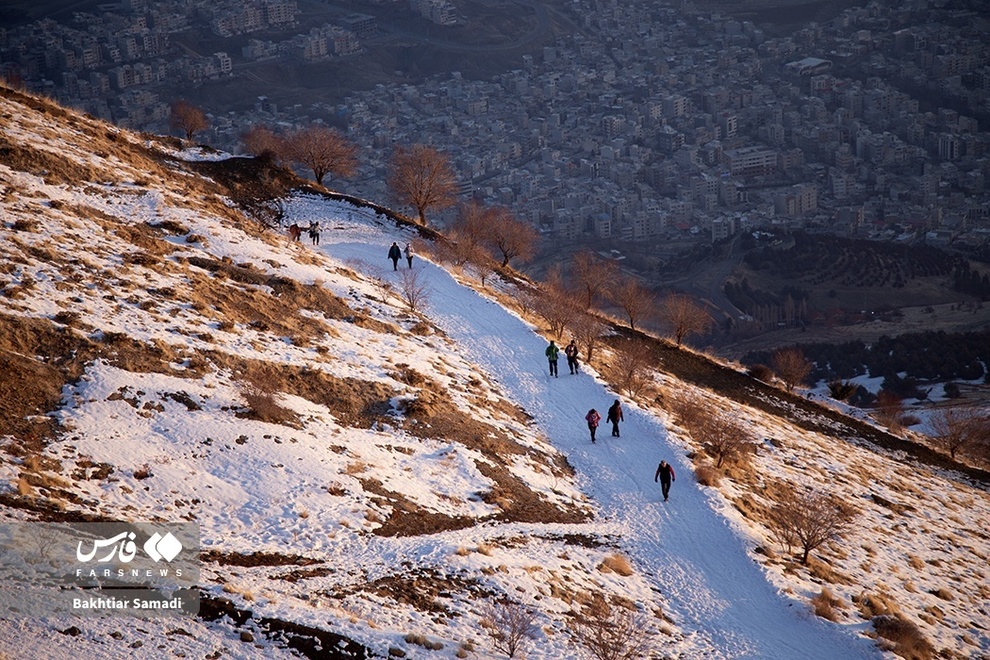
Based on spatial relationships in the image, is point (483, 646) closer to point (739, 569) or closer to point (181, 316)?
point (739, 569)

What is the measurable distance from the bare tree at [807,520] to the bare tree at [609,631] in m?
6.07

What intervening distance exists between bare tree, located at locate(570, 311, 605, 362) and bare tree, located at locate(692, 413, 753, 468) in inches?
216

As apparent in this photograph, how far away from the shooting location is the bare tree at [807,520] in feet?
76.7

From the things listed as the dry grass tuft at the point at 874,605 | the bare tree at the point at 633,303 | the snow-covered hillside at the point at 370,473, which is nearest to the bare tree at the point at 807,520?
the snow-covered hillside at the point at 370,473

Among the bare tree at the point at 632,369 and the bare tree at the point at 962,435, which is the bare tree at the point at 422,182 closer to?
the bare tree at the point at 632,369

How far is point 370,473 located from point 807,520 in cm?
1041

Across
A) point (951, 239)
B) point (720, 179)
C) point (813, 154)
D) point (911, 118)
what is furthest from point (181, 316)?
point (911, 118)

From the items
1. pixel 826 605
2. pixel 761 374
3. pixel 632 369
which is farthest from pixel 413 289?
pixel 826 605

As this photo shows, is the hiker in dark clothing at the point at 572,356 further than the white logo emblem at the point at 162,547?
Yes

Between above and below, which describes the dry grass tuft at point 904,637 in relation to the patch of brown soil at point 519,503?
below

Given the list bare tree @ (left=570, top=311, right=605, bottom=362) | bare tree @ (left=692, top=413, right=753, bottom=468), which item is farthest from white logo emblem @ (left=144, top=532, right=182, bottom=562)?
bare tree @ (left=570, top=311, right=605, bottom=362)

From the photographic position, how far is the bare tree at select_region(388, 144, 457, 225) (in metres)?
48.6

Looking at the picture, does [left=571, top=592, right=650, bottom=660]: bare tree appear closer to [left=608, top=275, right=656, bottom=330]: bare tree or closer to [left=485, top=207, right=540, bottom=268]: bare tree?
[left=608, top=275, right=656, bottom=330]: bare tree

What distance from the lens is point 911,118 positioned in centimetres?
15362
